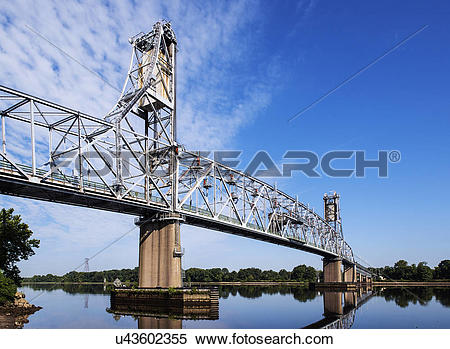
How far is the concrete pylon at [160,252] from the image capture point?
173ft

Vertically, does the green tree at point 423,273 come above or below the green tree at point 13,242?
below

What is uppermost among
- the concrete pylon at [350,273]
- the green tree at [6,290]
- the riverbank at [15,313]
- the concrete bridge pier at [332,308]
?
the green tree at [6,290]

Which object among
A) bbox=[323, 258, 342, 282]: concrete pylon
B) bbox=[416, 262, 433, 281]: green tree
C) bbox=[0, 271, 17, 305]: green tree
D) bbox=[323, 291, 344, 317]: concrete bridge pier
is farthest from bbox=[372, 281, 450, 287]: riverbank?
bbox=[0, 271, 17, 305]: green tree

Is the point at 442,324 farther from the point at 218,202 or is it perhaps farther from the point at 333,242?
the point at 333,242

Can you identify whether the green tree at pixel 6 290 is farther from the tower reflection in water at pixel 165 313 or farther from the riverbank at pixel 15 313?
the tower reflection in water at pixel 165 313

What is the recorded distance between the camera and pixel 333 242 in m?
145

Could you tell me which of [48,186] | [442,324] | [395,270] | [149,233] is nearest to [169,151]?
[149,233]

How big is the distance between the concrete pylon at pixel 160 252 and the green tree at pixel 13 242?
1906 cm

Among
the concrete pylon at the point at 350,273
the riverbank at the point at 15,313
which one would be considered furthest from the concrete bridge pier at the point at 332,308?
the concrete pylon at the point at 350,273

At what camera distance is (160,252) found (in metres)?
54.5

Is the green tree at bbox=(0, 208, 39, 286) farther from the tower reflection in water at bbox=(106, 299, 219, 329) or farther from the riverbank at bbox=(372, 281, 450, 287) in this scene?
the riverbank at bbox=(372, 281, 450, 287)

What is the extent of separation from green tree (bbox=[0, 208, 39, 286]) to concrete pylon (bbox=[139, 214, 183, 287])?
19.1 m

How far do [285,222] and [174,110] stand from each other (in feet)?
188

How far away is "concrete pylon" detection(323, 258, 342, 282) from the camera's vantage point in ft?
436
